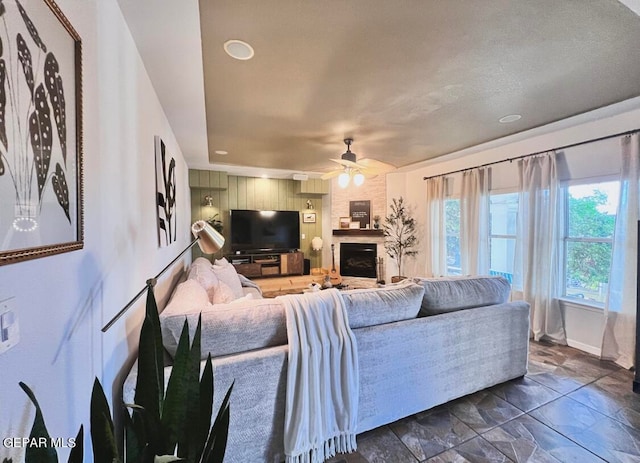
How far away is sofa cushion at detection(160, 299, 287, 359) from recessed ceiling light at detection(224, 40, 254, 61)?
1.57m

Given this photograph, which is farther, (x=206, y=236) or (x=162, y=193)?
(x=162, y=193)

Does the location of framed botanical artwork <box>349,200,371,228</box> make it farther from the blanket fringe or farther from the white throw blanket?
the blanket fringe

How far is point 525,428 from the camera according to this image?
65.9 inches

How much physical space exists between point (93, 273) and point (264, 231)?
4785 mm

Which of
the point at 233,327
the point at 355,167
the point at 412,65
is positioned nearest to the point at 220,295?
the point at 233,327

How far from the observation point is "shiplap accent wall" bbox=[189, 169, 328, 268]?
521 cm

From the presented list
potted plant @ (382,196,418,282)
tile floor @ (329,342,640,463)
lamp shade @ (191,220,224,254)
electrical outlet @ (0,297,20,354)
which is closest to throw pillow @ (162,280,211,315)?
lamp shade @ (191,220,224,254)

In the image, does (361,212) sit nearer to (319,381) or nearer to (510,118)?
(510,118)

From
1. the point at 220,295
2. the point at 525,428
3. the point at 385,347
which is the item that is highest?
the point at 220,295

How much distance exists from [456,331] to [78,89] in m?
2.33

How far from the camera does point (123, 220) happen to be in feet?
4.29

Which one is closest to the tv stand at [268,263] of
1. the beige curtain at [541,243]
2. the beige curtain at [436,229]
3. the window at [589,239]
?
the beige curtain at [436,229]

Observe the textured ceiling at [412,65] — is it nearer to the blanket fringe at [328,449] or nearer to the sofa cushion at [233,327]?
the sofa cushion at [233,327]

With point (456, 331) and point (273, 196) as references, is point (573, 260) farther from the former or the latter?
point (273, 196)
